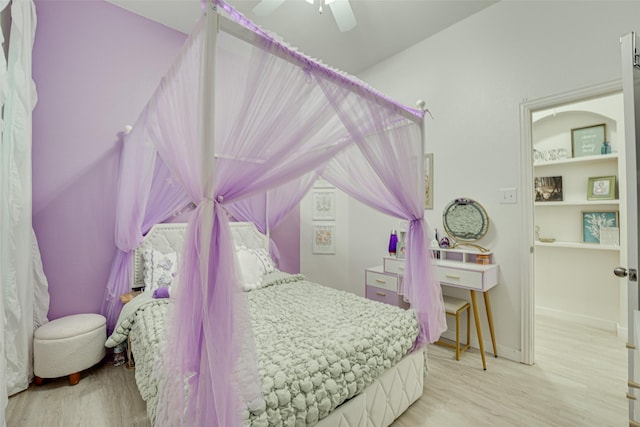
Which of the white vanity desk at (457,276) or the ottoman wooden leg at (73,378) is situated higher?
the white vanity desk at (457,276)

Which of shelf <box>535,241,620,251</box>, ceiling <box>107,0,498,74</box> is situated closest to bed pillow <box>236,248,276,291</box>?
ceiling <box>107,0,498,74</box>

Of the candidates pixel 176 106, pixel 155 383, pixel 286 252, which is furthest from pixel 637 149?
pixel 286 252

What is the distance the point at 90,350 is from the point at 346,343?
2.05 metres

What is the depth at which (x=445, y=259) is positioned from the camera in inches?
120

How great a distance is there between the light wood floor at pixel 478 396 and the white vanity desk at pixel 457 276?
0.89ft

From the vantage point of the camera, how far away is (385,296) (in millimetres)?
3076

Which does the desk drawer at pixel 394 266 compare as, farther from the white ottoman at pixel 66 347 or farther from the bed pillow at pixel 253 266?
the white ottoman at pixel 66 347

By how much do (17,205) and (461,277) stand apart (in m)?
3.50

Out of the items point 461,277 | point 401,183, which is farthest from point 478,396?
point 401,183

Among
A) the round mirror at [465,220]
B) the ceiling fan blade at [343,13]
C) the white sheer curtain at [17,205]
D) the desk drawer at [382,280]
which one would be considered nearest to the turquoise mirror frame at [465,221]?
the round mirror at [465,220]

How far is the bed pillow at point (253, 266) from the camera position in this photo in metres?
2.65

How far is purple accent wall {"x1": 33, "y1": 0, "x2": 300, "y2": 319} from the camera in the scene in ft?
7.83

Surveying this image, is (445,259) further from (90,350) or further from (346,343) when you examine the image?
(90,350)

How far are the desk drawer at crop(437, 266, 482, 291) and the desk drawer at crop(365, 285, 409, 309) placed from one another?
51 centimetres
